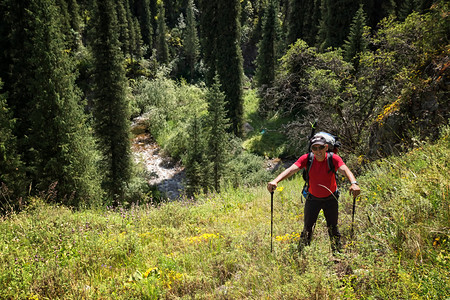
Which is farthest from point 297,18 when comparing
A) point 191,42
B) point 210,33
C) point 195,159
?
point 191,42

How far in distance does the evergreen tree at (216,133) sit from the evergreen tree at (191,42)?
40629mm

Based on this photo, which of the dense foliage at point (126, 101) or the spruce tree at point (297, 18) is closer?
→ the dense foliage at point (126, 101)

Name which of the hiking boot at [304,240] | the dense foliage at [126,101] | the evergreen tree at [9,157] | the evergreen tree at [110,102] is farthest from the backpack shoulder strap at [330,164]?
the evergreen tree at [110,102]

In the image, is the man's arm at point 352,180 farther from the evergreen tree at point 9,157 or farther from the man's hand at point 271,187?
the evergreen tree at point 9,157

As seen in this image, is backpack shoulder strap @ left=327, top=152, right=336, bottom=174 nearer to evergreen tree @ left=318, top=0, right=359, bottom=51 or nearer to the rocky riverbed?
the rocky riverbed

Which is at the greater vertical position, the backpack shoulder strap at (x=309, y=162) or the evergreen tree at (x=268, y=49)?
the evergreen tree at (x=268, y=49)

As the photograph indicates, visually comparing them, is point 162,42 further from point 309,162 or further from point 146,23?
point 309,162

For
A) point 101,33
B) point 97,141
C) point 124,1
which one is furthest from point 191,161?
point 124,1

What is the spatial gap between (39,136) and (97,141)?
205 inches

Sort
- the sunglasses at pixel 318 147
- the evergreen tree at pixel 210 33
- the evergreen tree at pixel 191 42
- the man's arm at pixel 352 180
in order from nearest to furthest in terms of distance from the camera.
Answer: the man's arm at pixel 352 180, the sunglasses at pixel 318 147, the evergreen tree at pixel 210 33, the evergreen tree at pixel 191 42

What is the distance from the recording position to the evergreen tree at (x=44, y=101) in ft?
33.7

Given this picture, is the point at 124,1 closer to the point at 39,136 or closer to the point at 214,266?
the point at 39,136

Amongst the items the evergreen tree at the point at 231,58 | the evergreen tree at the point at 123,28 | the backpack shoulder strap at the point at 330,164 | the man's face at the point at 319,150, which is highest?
the evergreen tree at the point at 123,28

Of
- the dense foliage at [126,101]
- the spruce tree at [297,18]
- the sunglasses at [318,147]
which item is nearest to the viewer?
the sunglasses at [318,147]
